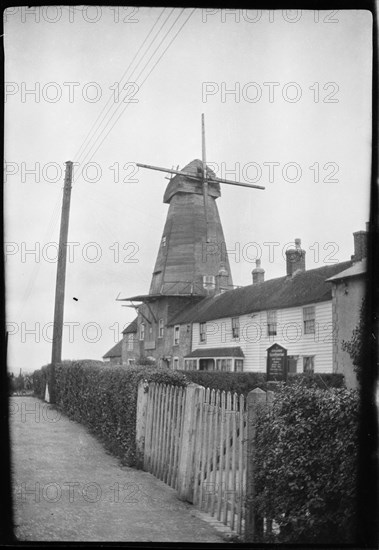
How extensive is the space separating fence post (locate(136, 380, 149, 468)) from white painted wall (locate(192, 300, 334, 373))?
19187mm

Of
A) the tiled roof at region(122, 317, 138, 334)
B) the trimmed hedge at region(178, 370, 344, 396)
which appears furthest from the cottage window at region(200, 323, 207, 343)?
the tiled roof at region(122, 317, 138, 334)

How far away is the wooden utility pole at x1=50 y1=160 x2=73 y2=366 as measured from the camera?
62.9ft

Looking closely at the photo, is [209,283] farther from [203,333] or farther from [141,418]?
[141,418]

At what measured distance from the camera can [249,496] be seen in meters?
5.51

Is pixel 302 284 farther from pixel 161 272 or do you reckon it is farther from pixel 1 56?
pixel 1 56

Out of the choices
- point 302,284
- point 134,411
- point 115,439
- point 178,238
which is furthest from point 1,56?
point 178,238

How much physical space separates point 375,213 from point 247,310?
2843 cm

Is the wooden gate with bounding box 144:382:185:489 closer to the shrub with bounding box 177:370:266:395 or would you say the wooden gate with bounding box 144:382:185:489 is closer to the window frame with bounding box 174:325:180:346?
the shrub with bounding box 177:370:266:395

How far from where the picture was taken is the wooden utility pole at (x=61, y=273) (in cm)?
1917

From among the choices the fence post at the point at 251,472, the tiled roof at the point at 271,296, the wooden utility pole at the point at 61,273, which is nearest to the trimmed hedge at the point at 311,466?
the fence post at the point at 251,472

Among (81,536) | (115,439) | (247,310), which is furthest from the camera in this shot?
(247,310)

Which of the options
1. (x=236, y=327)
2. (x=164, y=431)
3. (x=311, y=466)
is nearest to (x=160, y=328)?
(x=236, y=327)

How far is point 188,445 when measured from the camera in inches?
283

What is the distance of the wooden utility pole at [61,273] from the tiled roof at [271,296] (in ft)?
44.3
